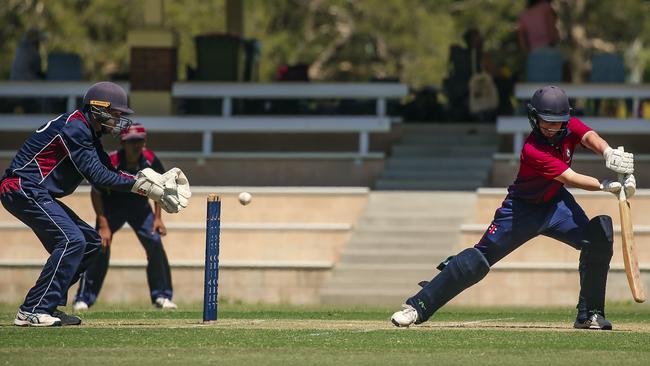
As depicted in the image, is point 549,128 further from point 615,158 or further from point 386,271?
point 386,271

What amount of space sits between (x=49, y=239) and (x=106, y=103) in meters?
1.12

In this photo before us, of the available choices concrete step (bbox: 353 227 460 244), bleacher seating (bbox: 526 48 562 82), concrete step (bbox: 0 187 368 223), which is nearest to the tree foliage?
bleacher seating (bbox: 526 48 562 82)

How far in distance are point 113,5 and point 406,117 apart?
2230 cm

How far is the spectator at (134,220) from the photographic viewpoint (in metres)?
16.3

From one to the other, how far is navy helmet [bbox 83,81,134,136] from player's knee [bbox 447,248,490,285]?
274cm

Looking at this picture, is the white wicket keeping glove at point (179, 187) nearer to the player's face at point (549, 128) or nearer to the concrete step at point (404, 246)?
the player's face at point (549, 128)

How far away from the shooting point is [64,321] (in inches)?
477

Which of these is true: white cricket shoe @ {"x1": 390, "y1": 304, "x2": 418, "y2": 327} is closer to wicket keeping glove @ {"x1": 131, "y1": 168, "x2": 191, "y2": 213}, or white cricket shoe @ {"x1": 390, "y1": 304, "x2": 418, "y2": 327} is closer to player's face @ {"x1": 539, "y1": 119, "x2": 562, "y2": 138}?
player's face @ {"x1": 539, "y1": 119, "x2": 562, "y2": 138}

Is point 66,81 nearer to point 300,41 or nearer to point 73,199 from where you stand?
point 73,199

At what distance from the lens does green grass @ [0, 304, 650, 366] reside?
32.1 ft

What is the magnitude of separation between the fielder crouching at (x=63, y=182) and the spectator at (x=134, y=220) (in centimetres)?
426

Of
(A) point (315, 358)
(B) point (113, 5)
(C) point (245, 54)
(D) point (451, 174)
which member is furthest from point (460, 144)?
(B) point (113, 5)

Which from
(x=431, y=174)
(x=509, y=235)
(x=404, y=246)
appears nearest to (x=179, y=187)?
(x=509, y=235)

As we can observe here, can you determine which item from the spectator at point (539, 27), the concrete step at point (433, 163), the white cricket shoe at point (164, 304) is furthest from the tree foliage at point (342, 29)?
the white cricket shoe at point (164, 304)
